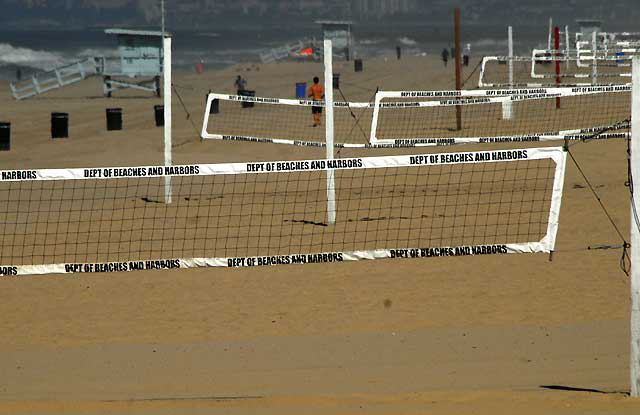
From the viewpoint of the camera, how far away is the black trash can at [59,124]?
27.4m

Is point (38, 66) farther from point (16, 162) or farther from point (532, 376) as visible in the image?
point (532, 376)

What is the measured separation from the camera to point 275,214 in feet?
47.9

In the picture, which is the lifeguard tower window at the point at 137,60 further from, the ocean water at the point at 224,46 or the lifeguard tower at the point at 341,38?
the ocean water at the point at 224,46

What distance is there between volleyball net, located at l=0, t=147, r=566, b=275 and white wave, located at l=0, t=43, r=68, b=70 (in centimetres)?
6777

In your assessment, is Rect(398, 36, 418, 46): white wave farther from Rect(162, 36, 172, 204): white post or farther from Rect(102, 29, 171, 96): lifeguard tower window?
Rect(162, 36, 172, 204): white post

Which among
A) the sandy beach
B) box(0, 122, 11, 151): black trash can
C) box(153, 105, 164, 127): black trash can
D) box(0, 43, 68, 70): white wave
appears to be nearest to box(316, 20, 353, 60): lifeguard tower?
box(0, 43, 68, 70): white wave

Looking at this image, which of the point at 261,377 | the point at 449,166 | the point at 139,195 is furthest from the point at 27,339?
the point at 449,166

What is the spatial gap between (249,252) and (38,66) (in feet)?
246

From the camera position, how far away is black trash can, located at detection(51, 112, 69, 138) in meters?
27.4

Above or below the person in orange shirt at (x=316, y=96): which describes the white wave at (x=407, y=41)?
above

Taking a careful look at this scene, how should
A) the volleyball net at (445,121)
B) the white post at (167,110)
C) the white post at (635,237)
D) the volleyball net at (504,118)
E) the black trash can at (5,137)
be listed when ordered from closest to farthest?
the white post at (635,237)
the white post at (167,110)
the volleyball net at (504,118)
the volleyball net at (445,121)
the black trash can at (5,137)

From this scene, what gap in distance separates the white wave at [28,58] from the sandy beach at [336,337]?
243 ft

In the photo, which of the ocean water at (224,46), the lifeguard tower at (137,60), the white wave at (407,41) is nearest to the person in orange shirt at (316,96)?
the lifeguard tower at (137,60)

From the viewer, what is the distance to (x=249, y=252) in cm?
1204
